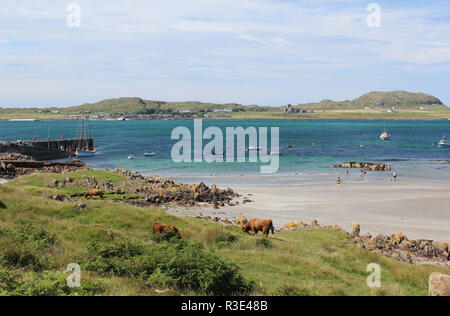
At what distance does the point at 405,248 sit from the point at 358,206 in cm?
1283

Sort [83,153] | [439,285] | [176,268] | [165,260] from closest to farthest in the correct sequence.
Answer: [439,285] → [176,268] → [165,260] → [83,153]

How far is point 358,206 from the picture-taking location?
3703 centimetres

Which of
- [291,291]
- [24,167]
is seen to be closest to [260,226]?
[291,291]

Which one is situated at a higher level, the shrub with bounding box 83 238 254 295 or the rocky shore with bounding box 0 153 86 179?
the shrub with bounding box 83 238 254 295

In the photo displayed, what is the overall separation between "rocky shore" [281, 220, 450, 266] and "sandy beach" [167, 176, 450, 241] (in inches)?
101

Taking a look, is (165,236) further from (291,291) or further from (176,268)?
(291,291)

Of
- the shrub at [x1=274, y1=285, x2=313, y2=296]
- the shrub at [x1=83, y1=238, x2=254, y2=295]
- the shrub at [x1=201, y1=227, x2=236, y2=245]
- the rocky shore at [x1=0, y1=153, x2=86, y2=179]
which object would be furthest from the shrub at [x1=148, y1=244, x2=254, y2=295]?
the rocky shore at [x1=0, y1=153, x2=86, y2=179]

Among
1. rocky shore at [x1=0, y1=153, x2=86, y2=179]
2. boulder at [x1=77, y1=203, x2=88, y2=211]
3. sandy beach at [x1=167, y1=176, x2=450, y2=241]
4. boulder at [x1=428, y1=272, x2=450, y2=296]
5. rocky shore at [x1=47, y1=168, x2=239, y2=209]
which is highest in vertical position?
boulder at [x1=428, y1=272, x2=450, y2=296]

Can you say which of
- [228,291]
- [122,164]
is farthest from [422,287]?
[122,164]

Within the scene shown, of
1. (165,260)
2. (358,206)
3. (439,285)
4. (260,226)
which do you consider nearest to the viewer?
(439,285)

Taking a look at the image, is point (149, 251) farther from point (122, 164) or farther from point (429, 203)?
point (122, 164)

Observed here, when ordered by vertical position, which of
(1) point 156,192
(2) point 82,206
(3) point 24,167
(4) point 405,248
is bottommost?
(4) point 405,248

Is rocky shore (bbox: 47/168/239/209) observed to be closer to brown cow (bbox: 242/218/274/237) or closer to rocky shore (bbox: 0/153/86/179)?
brown cow (bbox: 242/218/274/237)

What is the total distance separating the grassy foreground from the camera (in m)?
11.4
